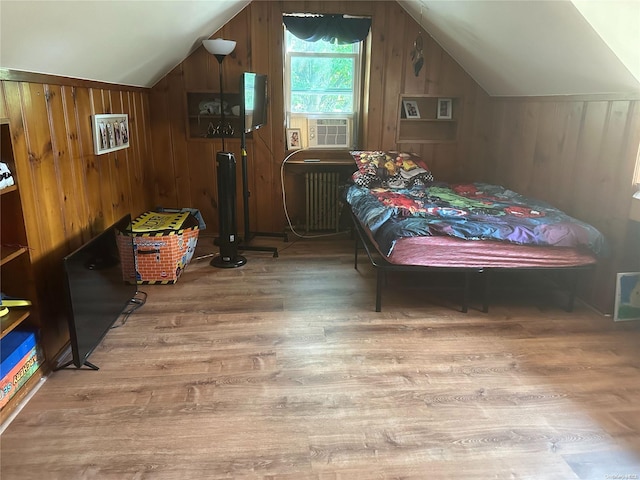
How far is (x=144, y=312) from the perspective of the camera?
2982 millimetres

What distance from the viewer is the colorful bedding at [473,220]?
9.36ft

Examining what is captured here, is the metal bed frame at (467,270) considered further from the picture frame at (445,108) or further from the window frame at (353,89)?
the picture frame at (445,108)

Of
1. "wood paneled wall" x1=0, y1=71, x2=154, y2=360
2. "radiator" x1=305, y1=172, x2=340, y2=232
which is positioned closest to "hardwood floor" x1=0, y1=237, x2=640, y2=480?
"wood paneled wall" x1=0, y1=71, x2=154, y2=360

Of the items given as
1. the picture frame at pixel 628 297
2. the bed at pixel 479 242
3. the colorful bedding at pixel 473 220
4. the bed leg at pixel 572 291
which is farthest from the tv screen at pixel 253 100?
the picture frame at pixel 628 297

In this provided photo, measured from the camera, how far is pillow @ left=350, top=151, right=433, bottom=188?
4118 mm

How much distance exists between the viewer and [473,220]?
3.02 m

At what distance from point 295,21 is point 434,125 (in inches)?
67.4

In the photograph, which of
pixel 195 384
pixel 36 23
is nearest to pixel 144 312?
pixel 195 384

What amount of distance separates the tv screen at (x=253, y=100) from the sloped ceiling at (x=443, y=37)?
555 mm

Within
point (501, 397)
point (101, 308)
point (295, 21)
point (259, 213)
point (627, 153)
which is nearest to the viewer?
point (501, 397)

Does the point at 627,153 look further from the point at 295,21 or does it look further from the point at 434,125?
the point at 295,21

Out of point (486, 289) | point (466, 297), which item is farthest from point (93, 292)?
point (486, 289)

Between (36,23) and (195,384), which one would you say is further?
(195,384)

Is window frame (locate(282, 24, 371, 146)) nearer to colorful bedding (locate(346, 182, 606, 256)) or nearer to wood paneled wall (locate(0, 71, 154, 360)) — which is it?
colorful bedding (locate(346, 182, 606, 256))
